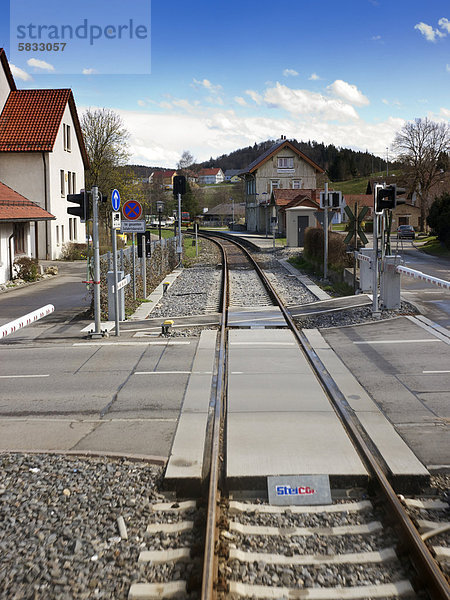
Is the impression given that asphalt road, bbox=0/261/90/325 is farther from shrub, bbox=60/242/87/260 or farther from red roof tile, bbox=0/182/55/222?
shrub, bbox=60/242/87/260

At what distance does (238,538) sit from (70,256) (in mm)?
35776

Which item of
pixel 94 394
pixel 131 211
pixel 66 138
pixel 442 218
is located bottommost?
pixel 94 394

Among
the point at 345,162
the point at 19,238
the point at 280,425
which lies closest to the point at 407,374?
the point at 280,425

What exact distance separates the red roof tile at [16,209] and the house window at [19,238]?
0.68m

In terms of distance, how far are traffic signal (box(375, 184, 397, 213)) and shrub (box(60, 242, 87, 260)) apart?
87.1 ft

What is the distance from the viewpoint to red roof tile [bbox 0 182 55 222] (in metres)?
26.3

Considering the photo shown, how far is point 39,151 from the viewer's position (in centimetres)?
3812

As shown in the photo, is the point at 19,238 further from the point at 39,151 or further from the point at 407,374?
the point at 407,374

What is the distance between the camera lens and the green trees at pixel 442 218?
40219mm

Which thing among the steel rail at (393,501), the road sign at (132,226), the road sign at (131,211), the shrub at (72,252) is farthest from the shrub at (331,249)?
the shrub at (72,252)

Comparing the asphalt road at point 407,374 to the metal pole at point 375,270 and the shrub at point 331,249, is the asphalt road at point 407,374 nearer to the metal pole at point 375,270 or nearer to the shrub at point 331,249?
the metal pole at point 375,270

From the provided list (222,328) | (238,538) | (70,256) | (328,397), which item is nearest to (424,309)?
(222,328)

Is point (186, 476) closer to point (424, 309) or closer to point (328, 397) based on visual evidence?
point (328, 397)

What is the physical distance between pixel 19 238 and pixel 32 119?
13.2 metres
